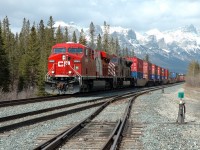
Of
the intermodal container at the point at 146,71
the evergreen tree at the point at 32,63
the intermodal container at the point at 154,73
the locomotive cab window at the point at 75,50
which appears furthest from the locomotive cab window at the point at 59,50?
the evergreen tree at the point at 32,63

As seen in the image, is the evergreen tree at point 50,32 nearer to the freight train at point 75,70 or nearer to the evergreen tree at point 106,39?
the evergreen tree at point 106,39

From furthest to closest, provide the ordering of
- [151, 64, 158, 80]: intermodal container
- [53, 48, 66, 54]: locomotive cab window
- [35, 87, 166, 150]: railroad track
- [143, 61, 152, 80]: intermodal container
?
[151, 64, 158, 80]: intermodal container → [143, 61, 152, 80]: intermodal container → [53, 48, 66, 54]: locomotive cab window → [35, 87, 166, 150]: railroad track

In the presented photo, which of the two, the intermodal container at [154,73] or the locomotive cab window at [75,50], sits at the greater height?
the locomotive cab window at [75,50]

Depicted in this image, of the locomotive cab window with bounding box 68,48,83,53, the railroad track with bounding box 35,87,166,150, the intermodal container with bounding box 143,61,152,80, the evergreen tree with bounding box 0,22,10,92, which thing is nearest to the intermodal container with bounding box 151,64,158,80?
the intermodal container with bounding box 143,61,152,80

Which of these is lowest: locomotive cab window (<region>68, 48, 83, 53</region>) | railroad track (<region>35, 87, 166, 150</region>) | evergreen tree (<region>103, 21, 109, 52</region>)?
railroad track (<region>35, 87, 166, 150</region>)

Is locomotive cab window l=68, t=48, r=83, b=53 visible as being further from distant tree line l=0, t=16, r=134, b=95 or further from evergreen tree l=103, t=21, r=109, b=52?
evergreen tree l=103, t=21, r=109, b=52

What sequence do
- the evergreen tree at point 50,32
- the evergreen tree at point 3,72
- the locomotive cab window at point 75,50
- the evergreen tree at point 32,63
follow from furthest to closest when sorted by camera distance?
the evergreen tree at point 50,32 → the evergreen tree at point 32,63 → the evergreen tree at point 3,72 → the locomotive cab window at point 75,50

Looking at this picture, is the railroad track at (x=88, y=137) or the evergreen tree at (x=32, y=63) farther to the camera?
the evergreen tree at (x=32, y=63)

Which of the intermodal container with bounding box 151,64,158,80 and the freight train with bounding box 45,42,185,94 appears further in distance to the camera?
the intermodal container with bounding box 151,64,158,80

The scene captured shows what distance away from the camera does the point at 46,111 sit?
14.3 m

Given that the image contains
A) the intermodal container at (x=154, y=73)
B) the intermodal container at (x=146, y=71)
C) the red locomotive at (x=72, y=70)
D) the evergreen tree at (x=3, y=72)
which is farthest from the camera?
the intermodal container at (x=154, y=73)

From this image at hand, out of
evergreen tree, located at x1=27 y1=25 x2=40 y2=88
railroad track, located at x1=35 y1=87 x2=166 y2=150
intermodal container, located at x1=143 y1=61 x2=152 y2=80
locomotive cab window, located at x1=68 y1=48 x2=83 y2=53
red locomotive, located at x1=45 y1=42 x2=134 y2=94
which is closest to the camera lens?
railroad track, located at x1=35 y1=87 x2=166 y2=150

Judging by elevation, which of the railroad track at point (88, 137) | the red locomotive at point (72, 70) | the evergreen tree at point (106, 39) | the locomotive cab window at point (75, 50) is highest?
the evergreen tree at point (106, 39)

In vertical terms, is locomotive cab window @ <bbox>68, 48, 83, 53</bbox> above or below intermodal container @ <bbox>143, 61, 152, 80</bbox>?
above
